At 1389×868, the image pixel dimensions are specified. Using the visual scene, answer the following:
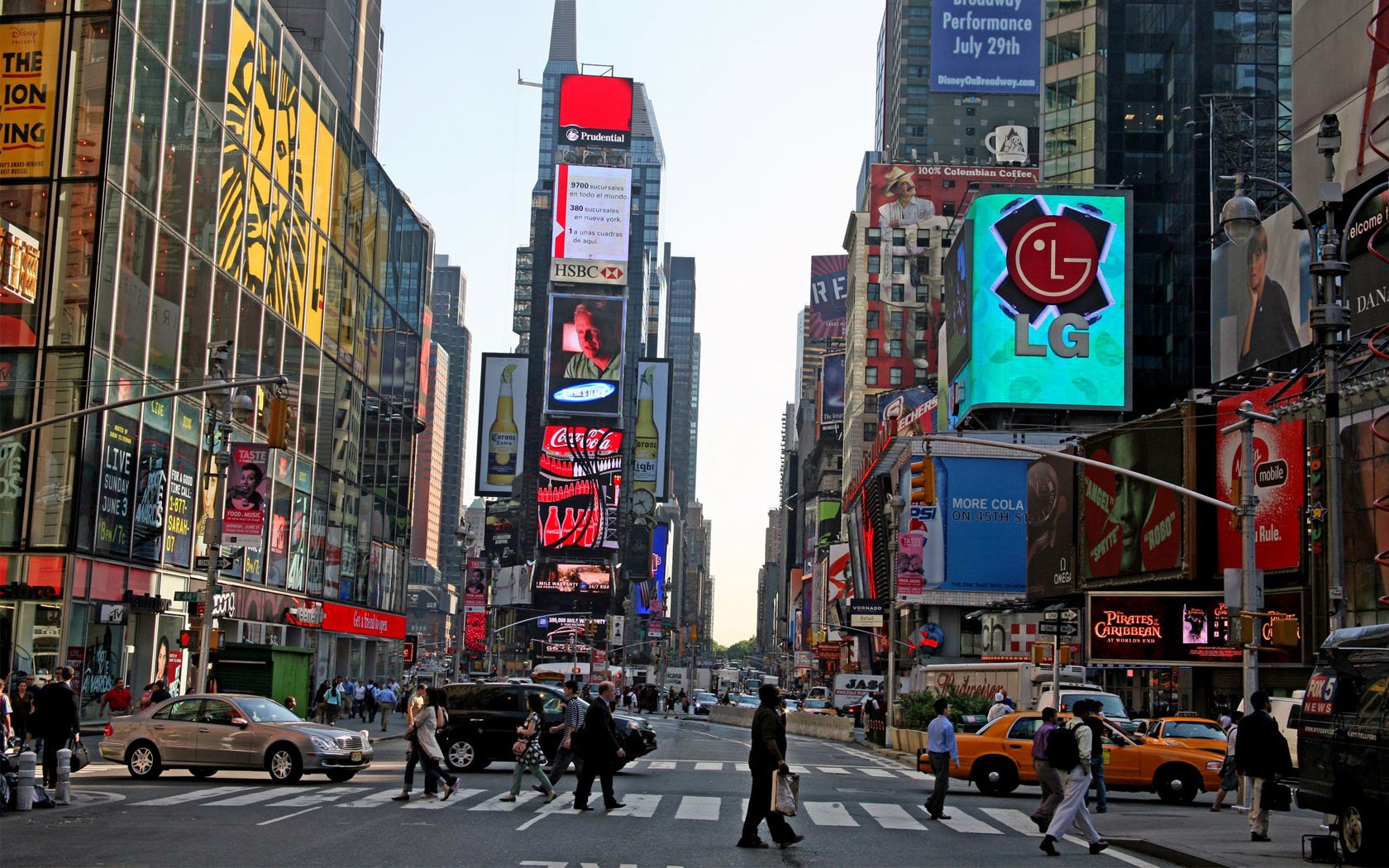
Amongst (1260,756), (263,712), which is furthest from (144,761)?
(1260,756)

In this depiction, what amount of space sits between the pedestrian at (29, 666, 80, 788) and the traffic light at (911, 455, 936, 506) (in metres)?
13.8

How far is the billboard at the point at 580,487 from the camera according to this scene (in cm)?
16488

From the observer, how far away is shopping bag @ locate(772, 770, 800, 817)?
648 inches

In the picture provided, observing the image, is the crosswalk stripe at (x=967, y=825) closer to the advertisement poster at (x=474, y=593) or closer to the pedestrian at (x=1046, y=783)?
the pedestrian at (x=1046, y=783)

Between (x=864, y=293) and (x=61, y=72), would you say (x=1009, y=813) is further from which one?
(x=864, y=293)

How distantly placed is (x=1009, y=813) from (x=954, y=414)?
6603 cm

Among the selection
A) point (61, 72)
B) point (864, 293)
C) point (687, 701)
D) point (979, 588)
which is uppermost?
point (864, 293)

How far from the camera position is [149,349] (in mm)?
45688

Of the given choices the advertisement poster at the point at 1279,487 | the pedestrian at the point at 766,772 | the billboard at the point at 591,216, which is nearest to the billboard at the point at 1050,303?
the advertisement poster at the point at 1279,487

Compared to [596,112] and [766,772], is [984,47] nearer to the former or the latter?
[596,112]

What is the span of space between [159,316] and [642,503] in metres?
153

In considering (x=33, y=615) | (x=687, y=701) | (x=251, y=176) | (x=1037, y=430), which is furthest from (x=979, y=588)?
(x=33, y=615)

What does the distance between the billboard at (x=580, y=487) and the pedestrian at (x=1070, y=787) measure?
147 metres

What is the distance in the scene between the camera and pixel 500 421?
161 metres
